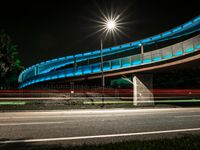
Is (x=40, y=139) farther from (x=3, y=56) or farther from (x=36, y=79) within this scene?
(x=36, y=79)

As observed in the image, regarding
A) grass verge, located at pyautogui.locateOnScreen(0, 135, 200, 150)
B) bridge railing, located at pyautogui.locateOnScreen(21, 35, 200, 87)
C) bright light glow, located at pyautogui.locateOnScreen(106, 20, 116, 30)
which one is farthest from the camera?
bright light glow, located at pyautogui.locateOnScreen(106, 20, 116, 30)

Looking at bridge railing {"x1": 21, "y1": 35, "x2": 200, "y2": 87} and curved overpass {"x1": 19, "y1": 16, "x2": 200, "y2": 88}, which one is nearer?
bridge railing {"x1": 21, "y1": 35, "x2": 200, "y2": 87}

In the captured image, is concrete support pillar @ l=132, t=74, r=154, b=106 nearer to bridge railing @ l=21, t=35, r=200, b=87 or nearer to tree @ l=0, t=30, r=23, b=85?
bridge railing @ l=21, t=35, r=200, b=87

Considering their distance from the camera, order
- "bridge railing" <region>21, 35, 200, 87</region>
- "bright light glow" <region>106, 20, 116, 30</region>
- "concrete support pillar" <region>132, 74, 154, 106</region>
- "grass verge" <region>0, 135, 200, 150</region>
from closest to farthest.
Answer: "grass verge" <region>0, 135, 200, 150</region> → "bridge railing" <region>21, 35, 200, 87</region> → "bright light glow" <region>106, 20, 116, 30</region> → "concrete support pillar" <region>132, 74, 154, 106</region>

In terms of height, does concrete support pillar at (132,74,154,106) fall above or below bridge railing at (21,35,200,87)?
below

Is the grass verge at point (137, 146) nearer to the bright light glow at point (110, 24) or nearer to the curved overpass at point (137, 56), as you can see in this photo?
the curved overpass at point (137, 56)

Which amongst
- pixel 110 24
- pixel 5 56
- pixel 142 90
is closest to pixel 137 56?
pixel 142 90

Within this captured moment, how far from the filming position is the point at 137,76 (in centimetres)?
2561

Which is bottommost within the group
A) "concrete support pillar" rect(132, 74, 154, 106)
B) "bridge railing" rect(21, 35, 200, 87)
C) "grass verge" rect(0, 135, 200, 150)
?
"grass verge" rect(0, 135, 200, 150)

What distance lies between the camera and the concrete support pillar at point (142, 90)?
24.4m

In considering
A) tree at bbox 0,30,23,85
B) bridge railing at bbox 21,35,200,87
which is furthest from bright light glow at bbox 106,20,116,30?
tree at bbox 0,30,23,85

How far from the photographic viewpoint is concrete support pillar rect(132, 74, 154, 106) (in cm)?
2444

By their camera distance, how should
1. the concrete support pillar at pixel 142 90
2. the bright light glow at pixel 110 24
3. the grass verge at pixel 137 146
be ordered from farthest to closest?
the concrete support pillar at pixel 142 90 → the bright light glow at pixel 110 24 → the grass verge at pixel 137 146

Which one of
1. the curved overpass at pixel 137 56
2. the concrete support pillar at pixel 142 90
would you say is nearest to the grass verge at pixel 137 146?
the curved overpass at pixel 137 56
